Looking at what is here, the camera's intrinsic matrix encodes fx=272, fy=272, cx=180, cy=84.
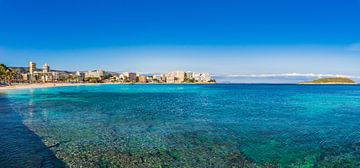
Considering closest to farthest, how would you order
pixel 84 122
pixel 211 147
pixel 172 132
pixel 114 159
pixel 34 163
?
pixel 34 163 → pixel 114 159 → pixel 211 147 → pixel 172 132 → pixel 84 122

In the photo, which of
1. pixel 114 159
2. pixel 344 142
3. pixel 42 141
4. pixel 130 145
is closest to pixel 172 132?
pixel 130 145

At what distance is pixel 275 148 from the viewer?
14.6 metres

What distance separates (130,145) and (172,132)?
4.42m

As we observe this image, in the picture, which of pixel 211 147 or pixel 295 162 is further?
pixel 211 147

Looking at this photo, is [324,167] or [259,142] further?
[259,142]

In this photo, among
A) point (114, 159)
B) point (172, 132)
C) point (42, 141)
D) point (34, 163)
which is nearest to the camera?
point (34, 163)

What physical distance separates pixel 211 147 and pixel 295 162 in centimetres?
421

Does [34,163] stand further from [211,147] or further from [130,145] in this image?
[211,147]

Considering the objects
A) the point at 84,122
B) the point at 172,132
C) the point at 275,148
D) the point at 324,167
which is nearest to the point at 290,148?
the point at 275,148

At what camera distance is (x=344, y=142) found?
1627 cm

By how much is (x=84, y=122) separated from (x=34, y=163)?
12.0 meters

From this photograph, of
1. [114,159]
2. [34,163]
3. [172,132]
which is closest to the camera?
[34,163]

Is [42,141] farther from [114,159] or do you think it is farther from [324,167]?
[324,167]

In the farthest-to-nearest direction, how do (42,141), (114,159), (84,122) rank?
(84,122) → (42,141) → (114,159)
